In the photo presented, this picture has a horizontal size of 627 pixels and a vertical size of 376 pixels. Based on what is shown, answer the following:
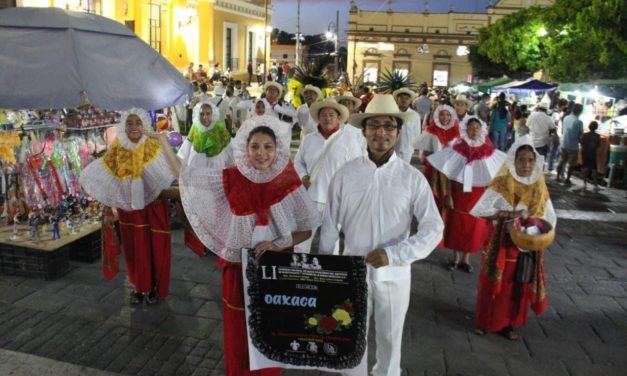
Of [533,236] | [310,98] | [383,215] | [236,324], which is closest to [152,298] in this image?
[236,324]

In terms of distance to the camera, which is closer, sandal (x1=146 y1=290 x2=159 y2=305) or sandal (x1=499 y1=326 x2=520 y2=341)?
sandal (x1=499 y1=326 x2=520 y2=341)

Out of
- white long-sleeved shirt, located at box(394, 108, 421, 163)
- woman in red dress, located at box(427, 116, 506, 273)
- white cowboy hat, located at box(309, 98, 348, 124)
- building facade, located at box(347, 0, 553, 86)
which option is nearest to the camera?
white cowboy hat, located at box(309, 98, 348, 124)

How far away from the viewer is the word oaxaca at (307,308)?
315 cm

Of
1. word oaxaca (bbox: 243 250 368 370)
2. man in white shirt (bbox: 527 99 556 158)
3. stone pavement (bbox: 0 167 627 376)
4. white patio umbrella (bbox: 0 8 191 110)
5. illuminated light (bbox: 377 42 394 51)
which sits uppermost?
illuminated light (bbox: 377 42 394 51)

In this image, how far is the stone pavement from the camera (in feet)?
14.5

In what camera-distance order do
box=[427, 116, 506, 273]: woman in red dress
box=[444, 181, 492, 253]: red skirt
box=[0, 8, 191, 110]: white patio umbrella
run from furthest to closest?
1. box=[444, 181, 492, 253]: red skirt
2. box=[427, 116, 506, 273]: woman in red dress
3. box=[0, 8, 191, 110]: white patio umbrella

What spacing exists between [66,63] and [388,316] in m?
3.49

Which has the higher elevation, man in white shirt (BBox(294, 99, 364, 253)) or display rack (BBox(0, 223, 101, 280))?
man in white shirt (BBox(294, 99, 364, 253))

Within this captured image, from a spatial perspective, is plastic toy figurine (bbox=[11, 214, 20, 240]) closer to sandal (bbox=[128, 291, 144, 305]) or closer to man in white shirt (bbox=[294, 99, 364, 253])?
sandal (bbox=[128, 291, 144, 305])

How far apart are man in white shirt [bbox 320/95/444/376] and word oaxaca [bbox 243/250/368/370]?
304 mm

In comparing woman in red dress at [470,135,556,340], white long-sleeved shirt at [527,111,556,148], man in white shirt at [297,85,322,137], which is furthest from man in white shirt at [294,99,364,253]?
white long-sleeved shirt at [527,111,556,148]

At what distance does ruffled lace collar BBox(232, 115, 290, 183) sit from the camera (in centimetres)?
342

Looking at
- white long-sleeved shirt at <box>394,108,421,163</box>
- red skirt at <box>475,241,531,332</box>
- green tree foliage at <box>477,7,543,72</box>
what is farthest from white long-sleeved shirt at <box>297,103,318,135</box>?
green tree foliage at <box>477,7,543,72</box>

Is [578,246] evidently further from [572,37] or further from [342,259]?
[572,37]
